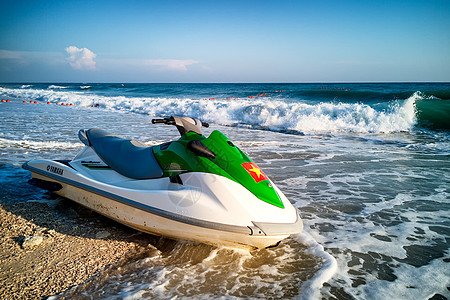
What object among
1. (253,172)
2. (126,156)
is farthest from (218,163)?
(126,156)

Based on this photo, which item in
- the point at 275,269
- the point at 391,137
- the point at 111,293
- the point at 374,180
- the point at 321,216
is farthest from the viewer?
the point at 391,137

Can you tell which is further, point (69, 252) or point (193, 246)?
point (193, 246)

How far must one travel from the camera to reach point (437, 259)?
2.84 metres

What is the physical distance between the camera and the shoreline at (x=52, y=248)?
7.36 feet

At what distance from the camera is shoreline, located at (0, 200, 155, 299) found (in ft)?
7.36

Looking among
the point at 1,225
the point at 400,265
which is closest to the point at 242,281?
the point at 400,265

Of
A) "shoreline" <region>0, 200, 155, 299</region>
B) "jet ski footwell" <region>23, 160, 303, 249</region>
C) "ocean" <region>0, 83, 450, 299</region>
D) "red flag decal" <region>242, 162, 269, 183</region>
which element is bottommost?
"ocean" <region>0, 83, 450, 299</region>

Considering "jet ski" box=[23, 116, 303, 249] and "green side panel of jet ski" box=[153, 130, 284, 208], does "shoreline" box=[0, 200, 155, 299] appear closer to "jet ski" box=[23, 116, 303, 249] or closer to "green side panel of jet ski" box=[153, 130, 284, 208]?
"jet ski" box=[23, 116, 303, 249]

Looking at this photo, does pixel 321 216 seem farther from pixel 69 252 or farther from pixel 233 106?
pixel 233 106

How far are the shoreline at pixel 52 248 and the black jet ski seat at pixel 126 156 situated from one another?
2.20ft

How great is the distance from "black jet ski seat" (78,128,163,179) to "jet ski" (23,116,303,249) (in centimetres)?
1

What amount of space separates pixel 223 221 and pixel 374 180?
3899 mm

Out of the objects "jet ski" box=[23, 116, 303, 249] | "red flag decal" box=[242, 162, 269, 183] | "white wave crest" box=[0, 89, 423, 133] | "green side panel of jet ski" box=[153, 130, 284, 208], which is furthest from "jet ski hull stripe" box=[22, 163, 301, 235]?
"white wave crest" box=[0, 89, 423, 133]

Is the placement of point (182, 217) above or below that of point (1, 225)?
above
